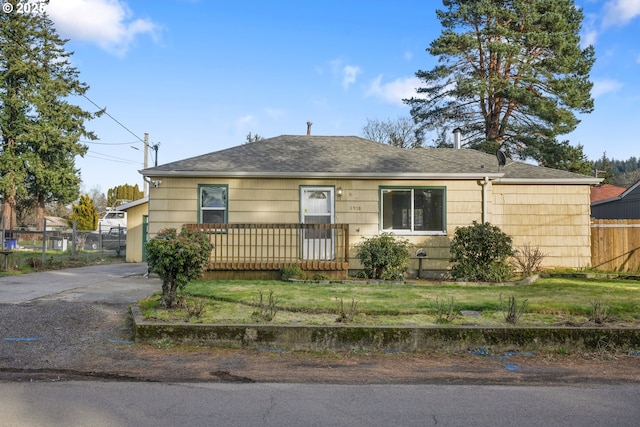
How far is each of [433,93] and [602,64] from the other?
30.8ft

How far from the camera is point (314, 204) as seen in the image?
13.5m

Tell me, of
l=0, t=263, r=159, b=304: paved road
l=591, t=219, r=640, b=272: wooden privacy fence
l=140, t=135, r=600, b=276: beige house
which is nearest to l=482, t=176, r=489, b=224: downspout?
l=140, t=135, r=600, b=276: beige house

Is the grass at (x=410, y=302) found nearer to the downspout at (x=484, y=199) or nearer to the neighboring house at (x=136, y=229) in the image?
the downspout at (x=484, y=199)

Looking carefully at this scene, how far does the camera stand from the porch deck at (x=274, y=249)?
40.8 feet

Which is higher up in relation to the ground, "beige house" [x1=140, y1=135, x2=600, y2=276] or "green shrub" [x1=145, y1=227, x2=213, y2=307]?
"beige house" [x1=140, y1=135, x2=600, y2=276]

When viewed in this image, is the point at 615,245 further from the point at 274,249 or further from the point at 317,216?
the point at 274,249

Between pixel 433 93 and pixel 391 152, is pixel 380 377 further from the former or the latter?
pixel 433 93

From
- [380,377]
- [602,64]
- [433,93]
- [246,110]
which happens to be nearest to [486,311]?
[380,377]

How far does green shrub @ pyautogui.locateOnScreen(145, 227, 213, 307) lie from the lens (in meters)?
7.12

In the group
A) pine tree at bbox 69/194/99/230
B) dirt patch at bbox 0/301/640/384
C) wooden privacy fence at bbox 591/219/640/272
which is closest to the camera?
dirt patch at bbox 0/301/640/384

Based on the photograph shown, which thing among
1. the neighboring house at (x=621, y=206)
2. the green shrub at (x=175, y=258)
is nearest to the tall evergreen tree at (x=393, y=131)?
the neighboring house at (x=621, y=206)

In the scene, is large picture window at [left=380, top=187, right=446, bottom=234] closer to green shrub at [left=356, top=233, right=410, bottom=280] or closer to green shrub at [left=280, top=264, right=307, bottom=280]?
green shrub at [left=356, top=233, right=410, bottom=280]

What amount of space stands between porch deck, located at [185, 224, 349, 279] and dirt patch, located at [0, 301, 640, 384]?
225 inches

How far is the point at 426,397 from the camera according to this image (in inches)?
175
